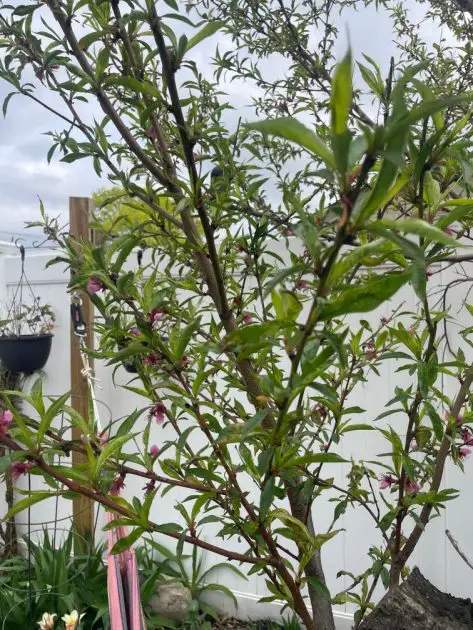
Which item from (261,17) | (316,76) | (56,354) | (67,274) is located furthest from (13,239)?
(316,76)

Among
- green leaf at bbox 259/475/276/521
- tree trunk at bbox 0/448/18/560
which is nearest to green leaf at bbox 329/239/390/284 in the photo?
green leaf at bbox 259/475/276/521

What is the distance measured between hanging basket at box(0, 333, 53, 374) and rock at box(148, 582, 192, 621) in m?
1.24

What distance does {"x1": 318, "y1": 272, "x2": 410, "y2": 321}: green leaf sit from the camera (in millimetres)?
420

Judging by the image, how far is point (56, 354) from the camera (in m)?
3.13

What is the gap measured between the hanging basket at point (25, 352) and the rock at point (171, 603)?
1.24 m

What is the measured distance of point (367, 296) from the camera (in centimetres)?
43

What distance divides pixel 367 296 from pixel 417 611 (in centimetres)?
70

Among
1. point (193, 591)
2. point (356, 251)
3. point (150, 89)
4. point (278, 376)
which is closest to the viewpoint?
point (356, 251)

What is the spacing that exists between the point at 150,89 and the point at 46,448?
1.48ft

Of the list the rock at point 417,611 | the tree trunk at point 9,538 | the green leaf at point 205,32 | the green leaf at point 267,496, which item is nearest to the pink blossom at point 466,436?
the rock at point 417,611

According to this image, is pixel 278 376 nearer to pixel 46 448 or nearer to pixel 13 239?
pixel 46 448

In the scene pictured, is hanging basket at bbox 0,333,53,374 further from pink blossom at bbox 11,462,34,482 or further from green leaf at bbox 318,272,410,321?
green leaf at bbox 318,272,410,321

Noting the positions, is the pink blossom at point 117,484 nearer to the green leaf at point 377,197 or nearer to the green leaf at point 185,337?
the green leaf at point 185,337

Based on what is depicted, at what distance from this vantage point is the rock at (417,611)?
89cm
